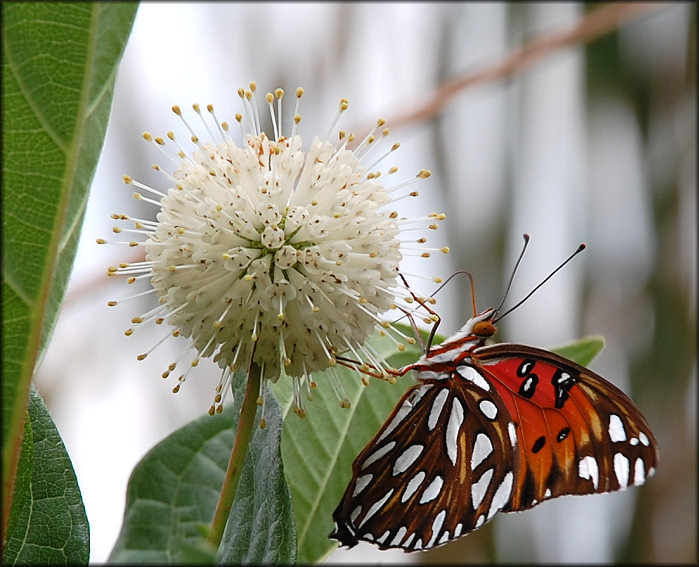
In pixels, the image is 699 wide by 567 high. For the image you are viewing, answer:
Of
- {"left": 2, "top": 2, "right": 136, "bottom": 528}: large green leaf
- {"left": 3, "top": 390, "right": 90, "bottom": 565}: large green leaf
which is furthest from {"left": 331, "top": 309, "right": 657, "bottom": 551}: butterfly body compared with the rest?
{"left": 2, "top": 2, "right": 136, "bottom": 528}: large green leaf

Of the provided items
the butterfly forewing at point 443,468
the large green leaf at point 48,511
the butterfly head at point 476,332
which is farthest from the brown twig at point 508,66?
the large green leaf at point 48,511

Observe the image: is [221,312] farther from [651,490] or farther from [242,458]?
[651,490]

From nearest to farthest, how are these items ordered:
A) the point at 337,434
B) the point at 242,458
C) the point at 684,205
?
the point at 242,458, the point at 337,434, the point at 684,205

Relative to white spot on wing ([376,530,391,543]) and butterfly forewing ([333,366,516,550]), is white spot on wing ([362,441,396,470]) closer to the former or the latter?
butterfly forewing ([333,366,516,550])

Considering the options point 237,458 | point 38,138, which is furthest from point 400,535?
point 38,138

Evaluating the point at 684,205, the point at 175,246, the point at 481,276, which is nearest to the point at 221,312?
the point at 175,246

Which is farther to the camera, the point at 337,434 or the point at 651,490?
the point at 651,490

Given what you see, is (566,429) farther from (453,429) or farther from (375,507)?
(375,507)
